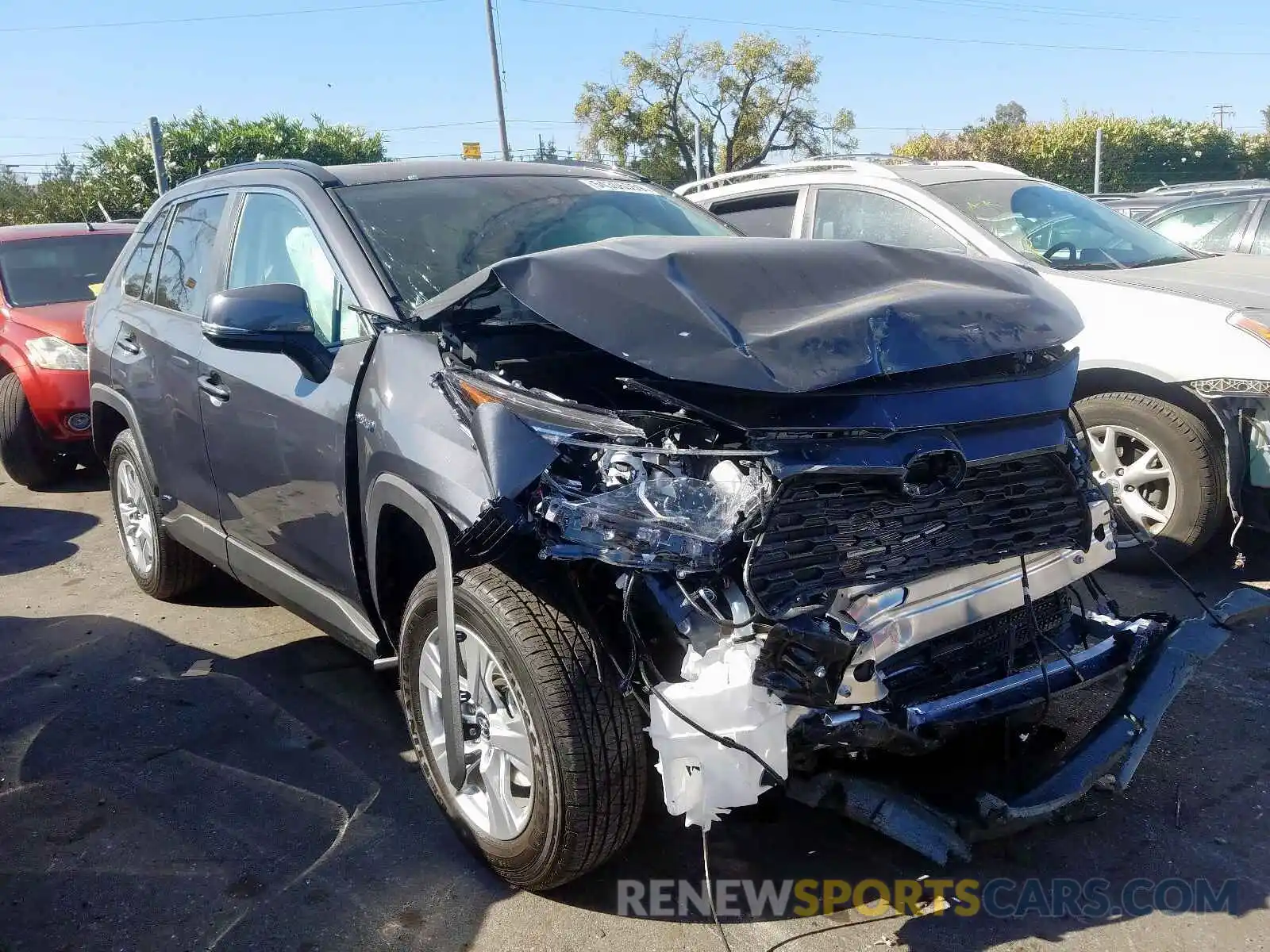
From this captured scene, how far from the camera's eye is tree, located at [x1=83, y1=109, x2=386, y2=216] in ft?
93.5

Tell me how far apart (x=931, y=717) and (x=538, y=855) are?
1.01 meters

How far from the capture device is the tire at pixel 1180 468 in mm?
4645

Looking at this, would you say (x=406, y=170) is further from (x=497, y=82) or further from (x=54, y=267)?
(x=497, y=82)

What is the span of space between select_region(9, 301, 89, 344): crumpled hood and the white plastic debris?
6897mm

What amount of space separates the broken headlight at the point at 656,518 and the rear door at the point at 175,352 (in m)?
2.20

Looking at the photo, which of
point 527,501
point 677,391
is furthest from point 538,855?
point 677,391

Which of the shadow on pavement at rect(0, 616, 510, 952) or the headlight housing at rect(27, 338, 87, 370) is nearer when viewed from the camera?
the shadow on pavement at rect(0, 616, 510, 952)

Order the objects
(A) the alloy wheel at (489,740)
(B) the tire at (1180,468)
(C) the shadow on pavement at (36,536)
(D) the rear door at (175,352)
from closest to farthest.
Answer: (A) the alloy wheel at (489,740)
(D) the rear door at (175,352)
(B) the tire at (1180,468)
(C) the shadow on pavement at (36,536)

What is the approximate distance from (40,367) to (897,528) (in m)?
7.05

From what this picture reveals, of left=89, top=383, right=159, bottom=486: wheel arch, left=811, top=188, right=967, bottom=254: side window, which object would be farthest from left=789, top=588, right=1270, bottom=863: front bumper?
left=89, top=383, right=159, bottom=486: wheel arch

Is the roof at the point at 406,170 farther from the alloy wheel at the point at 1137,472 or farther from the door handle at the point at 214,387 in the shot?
the alloy wheel at the point at 1137,472

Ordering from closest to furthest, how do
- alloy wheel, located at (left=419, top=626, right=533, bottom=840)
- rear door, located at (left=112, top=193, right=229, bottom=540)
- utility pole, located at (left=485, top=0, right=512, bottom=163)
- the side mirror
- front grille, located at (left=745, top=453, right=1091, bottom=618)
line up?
1. front grille, located at (left=745, top=453, right=1091, bottom=618)
2. alloy wheel, located at (left=419, top=626, right=533, bottom=840)
3. the side mirror
4. rear door, located at (left=112, top=193, right=229, bottom=540)
5. utility pole, located at (left=485, top=0, right=512, bottom=163)

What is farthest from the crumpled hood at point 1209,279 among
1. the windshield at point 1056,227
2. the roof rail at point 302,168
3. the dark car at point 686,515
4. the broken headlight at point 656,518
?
the roof rail at point 302,168

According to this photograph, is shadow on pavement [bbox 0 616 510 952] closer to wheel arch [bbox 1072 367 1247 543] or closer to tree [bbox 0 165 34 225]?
wheel arch [bbox 1072 367 1247 543]
